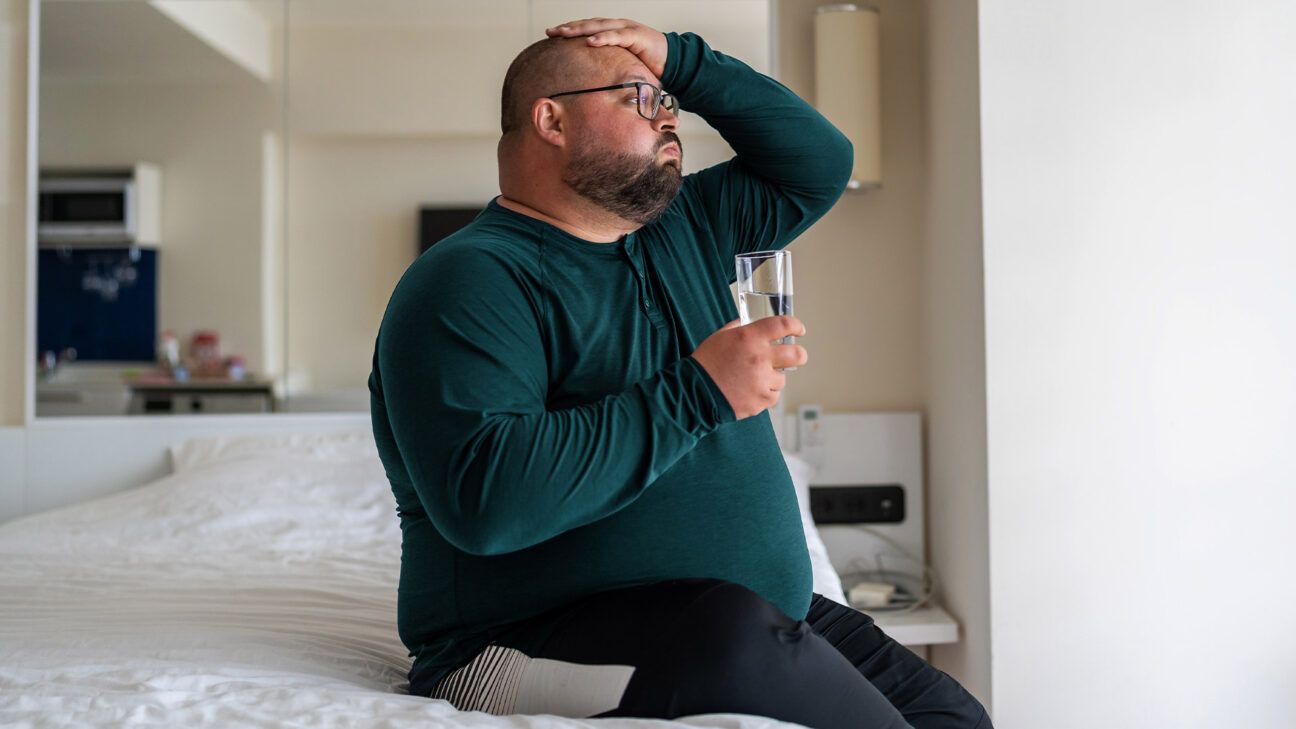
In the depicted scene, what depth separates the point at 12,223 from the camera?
115 inches

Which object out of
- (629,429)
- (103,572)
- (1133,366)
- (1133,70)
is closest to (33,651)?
(103,572)

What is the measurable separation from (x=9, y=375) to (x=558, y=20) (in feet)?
5.81

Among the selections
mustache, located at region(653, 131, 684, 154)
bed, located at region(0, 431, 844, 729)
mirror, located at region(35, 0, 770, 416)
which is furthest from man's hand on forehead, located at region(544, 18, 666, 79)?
mirror, located at region(35, 0, 770, 416)

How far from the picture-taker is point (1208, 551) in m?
2.21

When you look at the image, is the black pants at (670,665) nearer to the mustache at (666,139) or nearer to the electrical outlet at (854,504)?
the mustache at (666,139)

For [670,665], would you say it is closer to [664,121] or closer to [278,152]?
[664,121]

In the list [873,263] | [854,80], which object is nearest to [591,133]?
[854,80]

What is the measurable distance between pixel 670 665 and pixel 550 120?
0.68 metres

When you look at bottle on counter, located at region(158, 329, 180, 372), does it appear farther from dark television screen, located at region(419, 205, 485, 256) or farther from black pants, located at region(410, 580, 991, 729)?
black pants, located at region(410, 580, 991, 729)

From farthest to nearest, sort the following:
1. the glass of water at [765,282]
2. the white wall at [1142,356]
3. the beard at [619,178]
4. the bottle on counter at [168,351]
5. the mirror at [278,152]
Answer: the bottle on counter at [168,351], the mirror at [278,152], the white wall at [1142,356], the beard at [619,178], the glass of water at [765,282]

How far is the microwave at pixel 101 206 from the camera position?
10.4 ft

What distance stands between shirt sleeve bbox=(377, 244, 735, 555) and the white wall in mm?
1376

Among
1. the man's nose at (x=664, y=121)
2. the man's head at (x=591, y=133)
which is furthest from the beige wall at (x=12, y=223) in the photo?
the man's nose at (x=664, y=121)

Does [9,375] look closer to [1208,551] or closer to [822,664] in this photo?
[822,664]
